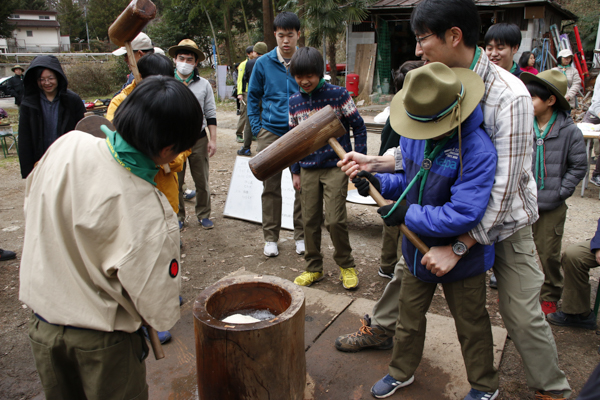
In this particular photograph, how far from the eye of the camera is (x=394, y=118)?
206 centimetres

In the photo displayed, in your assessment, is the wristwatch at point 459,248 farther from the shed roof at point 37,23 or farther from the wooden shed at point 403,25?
the shed roof at point 37,23

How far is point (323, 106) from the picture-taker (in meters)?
3.70

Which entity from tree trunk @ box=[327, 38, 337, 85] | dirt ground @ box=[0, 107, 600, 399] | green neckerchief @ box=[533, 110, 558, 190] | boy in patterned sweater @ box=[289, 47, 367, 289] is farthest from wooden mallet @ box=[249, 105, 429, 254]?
tree trunk @ box=[327, 38, 337, 85]

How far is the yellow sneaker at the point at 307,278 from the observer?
397 cm

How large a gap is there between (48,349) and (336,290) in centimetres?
276

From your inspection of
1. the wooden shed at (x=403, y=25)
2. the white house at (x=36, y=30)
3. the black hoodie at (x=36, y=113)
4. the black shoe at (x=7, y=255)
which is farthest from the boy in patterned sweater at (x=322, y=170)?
the white house at (x=36, y=30)

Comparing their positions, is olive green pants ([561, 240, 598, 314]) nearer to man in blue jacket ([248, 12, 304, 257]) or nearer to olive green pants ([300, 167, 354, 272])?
olive green pants ([300, 167, 354, 272])

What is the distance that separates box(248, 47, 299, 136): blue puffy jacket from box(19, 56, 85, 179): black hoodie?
175 centimetres

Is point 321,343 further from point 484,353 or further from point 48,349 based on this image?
point 48,349

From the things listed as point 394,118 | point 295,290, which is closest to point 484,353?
point 295,290

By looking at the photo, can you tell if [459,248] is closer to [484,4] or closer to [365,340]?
[365,340]

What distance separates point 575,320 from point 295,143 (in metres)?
2.59

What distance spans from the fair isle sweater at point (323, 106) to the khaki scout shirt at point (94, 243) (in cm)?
235

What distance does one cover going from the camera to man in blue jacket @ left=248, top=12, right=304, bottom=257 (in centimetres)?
427
